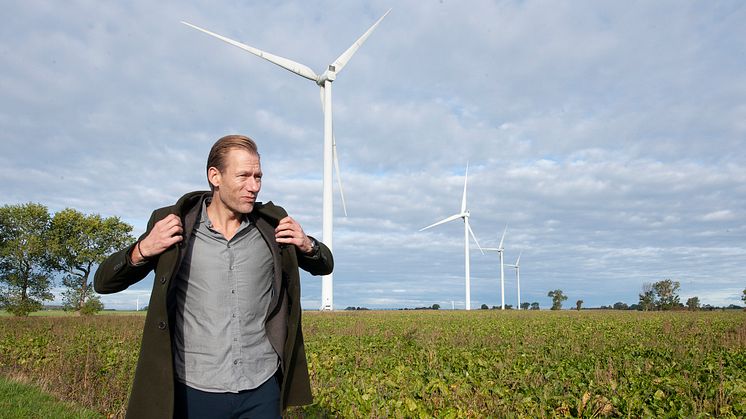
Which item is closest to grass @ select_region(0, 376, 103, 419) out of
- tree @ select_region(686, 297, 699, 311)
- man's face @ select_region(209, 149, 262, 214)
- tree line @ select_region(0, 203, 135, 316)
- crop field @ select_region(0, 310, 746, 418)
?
crop field @ select_region(0, 310, 746, 418)

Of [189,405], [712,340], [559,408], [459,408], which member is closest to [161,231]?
[189,405]

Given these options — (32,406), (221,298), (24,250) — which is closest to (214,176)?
(221,298)

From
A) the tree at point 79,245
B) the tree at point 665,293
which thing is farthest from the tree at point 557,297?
the tree at point 79,245

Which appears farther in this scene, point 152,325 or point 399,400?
point 399,400

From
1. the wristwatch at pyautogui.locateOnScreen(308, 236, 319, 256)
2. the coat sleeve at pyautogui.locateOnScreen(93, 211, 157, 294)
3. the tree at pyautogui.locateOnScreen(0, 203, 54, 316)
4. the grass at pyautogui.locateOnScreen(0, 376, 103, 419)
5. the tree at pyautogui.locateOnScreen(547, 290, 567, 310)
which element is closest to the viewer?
the coat sleeve at pyautogui.locateOnScreen(93, 211, 157, 294)

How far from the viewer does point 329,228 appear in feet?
137

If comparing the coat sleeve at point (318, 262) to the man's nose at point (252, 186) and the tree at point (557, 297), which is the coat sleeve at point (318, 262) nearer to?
the man's nose at point (252, 186)

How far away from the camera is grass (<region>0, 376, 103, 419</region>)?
30.9 ft

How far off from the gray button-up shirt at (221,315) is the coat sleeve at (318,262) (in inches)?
9.7

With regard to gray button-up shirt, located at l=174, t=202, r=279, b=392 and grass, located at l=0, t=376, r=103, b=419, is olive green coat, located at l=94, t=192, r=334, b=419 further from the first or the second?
grass, located at l=0, t=376, r=103, b=419

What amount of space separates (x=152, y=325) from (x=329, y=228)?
38674mm

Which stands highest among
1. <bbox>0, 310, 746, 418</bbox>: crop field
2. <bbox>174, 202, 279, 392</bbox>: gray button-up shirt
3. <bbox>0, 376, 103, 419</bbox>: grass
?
<bbox>174, 202, 279, 392</bbox>: gray button-up shirt

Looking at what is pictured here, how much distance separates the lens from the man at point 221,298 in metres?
3.13

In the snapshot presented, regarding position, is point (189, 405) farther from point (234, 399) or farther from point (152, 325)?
point (152, 325)
